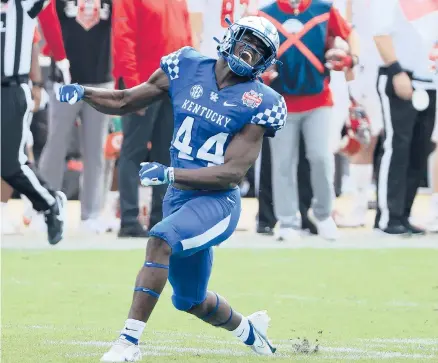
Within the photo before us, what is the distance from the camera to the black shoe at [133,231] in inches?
472

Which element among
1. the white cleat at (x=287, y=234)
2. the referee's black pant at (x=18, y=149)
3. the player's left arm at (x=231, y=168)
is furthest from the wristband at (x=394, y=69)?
the player's left arm at (x=231, y=168)

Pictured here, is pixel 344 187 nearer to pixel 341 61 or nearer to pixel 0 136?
pixel 341 61

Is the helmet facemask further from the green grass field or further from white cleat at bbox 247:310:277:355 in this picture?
the green grass field

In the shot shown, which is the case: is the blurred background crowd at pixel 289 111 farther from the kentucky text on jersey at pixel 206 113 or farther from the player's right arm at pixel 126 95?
the kentucky text on jersey at pixel 206 113

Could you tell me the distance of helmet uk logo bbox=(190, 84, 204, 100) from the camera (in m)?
6.51

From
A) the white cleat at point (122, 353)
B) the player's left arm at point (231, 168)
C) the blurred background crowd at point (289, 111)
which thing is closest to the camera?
the white cleat at point (122, 353)

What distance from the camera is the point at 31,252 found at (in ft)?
35.9

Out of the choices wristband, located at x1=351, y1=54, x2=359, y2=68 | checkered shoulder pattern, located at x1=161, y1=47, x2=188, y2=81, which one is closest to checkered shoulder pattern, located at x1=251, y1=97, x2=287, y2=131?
checkered shoulder pattern, located at x1=161, y1=47, x2=188, y2=81

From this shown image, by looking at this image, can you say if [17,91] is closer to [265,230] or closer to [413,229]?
[265,230]

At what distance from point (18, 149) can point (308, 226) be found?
3.14 metres

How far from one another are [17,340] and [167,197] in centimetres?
110

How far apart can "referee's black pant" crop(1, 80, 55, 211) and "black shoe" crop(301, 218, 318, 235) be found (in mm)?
2811

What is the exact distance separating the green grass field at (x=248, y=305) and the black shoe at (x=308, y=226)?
1308mm

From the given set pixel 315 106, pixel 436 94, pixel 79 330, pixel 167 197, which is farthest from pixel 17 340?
pixel 436 94
